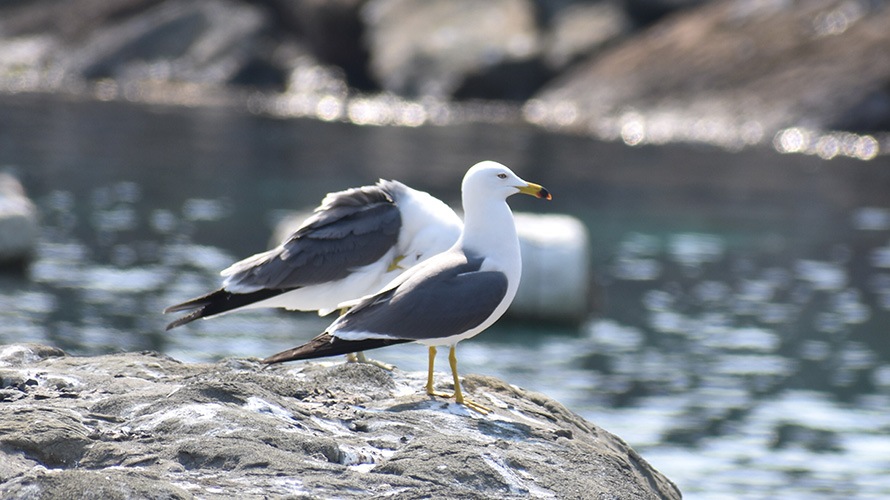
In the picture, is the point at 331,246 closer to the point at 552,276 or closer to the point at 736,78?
the point at 552,276

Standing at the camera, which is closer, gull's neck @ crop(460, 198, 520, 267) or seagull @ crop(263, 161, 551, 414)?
seagull @ crop(263, 161, 551, 414)

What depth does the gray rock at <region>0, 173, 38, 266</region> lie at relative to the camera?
16.3 m

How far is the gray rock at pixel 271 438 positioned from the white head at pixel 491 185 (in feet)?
3.60

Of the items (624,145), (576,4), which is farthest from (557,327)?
(576,4)

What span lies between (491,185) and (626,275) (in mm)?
11969

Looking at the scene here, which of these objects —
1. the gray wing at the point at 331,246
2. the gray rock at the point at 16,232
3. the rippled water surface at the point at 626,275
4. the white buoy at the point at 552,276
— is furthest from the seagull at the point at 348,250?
the gray rock at the point at 16,232

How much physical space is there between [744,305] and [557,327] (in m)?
3.13

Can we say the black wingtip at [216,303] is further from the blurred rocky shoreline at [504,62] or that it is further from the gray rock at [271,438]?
the blurred rocky shoreline at [504,62]

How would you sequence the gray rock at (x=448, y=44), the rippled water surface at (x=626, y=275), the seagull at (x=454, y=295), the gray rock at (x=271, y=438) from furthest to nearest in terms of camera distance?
the gray rock at (x=448, y=44)
the rippled water surface at (x=626, y=275)
the seagull at (x=454, y=295)
the gray rock at (x=271, y=438)

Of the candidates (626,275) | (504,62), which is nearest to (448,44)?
(504,62)

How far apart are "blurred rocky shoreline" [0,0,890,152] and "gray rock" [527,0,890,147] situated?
0.16 ft

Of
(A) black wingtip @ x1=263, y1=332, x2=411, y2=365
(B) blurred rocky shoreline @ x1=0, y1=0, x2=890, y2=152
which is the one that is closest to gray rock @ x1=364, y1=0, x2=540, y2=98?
(B) blurred rocky shoreline @ x1=0, y1=0, x2=890, y2=152

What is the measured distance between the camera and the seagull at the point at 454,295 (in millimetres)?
5750

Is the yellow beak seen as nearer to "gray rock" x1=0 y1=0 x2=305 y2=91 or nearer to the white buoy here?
the white buoy
